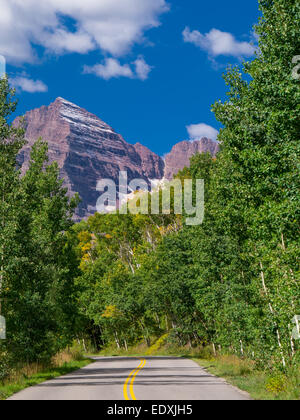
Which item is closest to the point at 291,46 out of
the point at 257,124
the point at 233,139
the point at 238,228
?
the point at 257,124

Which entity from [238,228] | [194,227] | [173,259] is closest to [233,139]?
[238,228]

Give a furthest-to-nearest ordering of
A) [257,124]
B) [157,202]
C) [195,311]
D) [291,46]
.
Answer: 1. [157,202]
2. [195,311]
3. [257,124]
4. [291,46]

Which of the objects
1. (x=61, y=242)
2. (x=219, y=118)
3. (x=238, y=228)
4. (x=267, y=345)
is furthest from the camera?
(x=61, y=242)

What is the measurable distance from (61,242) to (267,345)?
990 inches

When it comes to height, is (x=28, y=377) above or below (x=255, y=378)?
below

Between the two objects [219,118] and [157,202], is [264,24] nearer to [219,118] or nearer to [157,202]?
[219,118]

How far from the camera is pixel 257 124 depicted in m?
19.6

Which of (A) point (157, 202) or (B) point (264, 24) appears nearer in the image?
(B) point (264, 24)

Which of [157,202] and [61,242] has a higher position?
[157,202]

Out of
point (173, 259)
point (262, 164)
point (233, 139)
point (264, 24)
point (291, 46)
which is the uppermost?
point (264, 24)

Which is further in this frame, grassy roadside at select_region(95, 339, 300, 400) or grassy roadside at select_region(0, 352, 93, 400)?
grassy roadside at select_region(0, 352, 93, 400)

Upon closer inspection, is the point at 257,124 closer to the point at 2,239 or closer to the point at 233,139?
the point at 233,139

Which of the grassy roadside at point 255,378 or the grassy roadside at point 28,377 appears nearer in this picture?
the grassy roadside at point 255,378

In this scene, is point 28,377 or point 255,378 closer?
point 255,378
